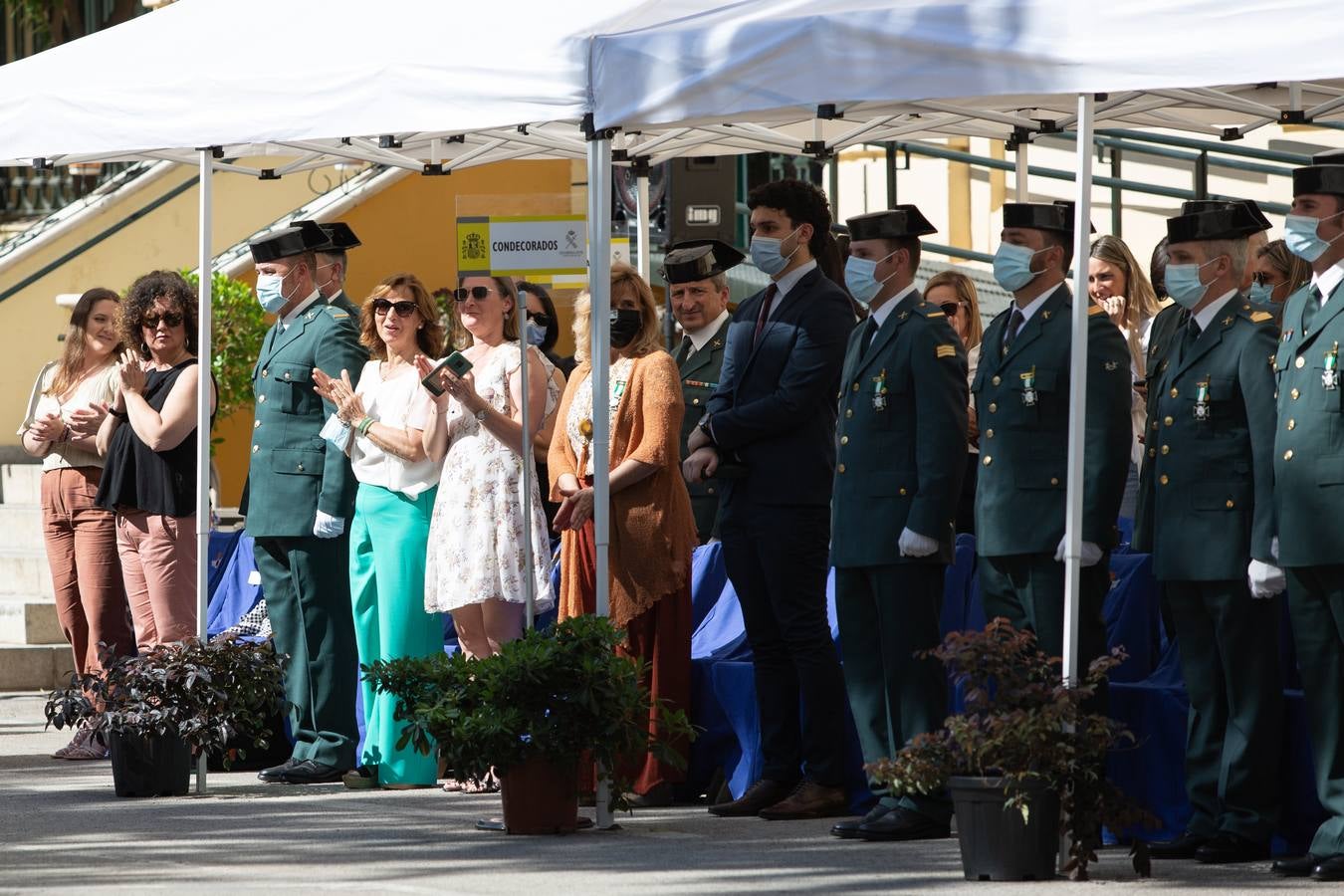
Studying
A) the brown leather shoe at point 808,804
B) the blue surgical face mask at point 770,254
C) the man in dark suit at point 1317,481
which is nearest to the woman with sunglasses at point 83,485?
the blue surgical face mask at point 770,254

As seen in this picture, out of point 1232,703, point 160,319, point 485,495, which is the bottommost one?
point 1232,703

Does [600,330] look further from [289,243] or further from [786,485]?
[289,243]

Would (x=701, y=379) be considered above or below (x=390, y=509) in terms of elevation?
above

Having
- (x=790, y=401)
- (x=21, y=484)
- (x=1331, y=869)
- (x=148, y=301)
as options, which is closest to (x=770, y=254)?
(x=790, y=401)

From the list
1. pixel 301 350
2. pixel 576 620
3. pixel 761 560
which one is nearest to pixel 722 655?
pixel 761 560

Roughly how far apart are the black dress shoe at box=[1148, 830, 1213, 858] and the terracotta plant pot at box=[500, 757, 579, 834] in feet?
6.00

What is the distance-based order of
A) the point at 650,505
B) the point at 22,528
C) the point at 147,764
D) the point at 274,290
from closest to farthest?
the point at 650,505, the point at 147,764, the point at 274,290, the point at 22,528

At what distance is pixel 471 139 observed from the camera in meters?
9.83

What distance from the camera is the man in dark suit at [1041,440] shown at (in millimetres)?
7004

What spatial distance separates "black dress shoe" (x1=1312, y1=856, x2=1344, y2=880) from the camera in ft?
21.0

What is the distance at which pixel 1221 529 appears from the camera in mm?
6820

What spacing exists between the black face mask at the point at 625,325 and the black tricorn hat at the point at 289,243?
145 cm

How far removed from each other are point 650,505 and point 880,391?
1.33 meters

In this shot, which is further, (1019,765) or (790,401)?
(790,401)
